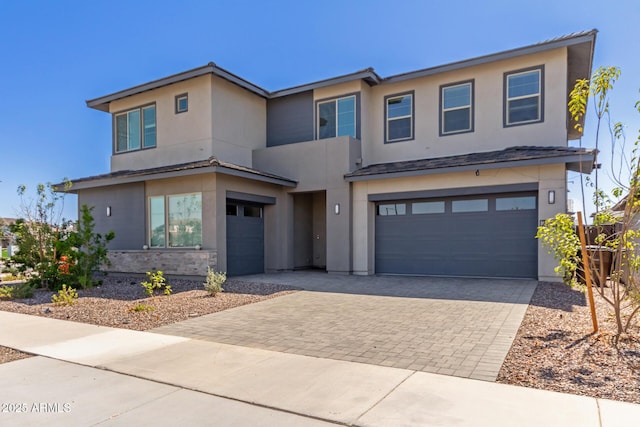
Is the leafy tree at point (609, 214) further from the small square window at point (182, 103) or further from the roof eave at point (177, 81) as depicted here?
the small square window at point (182, 103)

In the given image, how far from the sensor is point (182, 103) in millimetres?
15523

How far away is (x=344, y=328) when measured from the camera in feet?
22.6

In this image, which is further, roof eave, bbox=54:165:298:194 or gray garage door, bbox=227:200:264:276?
gray garage door, bbox=227:200:264:276

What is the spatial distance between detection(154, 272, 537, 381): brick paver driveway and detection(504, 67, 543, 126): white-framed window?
553 cm

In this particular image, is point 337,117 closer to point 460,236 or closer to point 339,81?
point 339,81

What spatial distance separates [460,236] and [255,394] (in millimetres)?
10508

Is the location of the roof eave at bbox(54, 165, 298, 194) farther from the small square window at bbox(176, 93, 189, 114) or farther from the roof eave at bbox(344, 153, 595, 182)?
the small square window at bbox(176, 93, 189, 114)

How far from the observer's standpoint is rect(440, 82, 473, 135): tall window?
14.0 meters

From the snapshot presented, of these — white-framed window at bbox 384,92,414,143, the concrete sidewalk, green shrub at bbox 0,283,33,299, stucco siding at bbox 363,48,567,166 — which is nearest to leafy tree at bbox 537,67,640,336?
the concrete sidewalk

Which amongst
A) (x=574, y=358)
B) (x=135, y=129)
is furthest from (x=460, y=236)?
(x=135, y=129)

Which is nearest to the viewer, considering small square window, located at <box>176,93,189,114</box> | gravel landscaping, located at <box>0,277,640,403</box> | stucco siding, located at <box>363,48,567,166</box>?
gravel landscaping, located at <box>0,277,640,403</box>

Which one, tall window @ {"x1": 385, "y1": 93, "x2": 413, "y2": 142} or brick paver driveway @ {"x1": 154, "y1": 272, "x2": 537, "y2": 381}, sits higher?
tall window @ {"x1": 385, "y1": 93, "x2": 413, "y2": 142}

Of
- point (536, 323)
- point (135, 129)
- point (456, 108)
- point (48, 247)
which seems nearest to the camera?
point (536, 323)

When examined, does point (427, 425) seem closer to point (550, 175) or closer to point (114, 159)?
point (550, 175)
